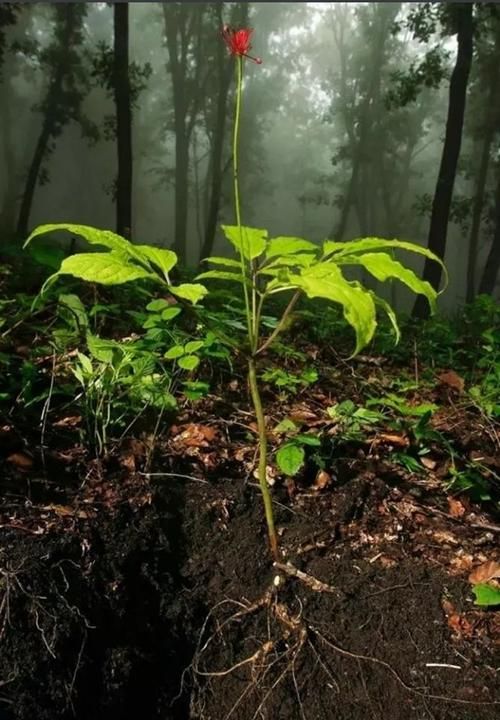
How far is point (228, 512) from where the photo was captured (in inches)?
50.5

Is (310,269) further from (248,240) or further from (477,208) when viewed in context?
(477,208)

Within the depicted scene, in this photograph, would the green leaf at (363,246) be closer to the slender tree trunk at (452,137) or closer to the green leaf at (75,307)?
the green leaf at (75,307)

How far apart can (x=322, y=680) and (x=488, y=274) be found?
11.5 metres

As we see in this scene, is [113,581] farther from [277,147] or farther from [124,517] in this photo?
[277,147]

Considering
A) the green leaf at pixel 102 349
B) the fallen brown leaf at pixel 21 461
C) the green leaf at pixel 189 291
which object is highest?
the green leaf at pixel 189 291

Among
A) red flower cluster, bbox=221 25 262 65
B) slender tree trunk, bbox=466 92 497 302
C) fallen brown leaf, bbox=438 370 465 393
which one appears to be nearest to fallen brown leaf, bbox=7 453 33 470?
red flower cluster, bbox=221 25 262 65

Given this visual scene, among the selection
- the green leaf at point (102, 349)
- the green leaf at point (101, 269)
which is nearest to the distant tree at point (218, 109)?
the green leaf at point (102, 349)

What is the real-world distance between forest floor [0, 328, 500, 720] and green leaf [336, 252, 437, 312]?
28.0 inches

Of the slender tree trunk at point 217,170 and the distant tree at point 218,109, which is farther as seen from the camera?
the distant tree at point 218,109

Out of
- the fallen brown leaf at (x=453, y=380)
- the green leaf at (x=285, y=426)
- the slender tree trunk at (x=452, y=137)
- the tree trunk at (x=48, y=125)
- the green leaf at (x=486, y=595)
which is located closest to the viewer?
the green leaf at (x=486, y=595)

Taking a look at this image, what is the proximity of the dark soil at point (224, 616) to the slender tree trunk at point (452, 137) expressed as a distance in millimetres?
7061

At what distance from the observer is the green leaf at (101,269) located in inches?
28.6

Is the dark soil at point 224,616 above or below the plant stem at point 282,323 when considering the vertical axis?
below

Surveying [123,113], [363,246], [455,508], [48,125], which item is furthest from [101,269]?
[48,125]
